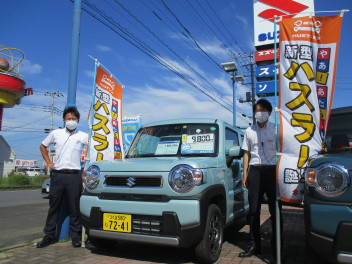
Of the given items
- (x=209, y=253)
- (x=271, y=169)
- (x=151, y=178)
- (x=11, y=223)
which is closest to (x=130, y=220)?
(x=151, y=178)

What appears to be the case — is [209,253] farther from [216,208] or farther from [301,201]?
[301,201]

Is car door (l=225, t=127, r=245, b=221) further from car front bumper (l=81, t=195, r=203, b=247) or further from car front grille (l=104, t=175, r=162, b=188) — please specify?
car front grille (l=104, t=175, r=162, b=188)

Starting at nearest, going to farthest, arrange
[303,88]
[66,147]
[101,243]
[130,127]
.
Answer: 1. [303,88]
2. [101,243]
3. [66,147]
4. [130,127]

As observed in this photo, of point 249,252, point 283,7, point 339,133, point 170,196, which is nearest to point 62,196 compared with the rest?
point 170,196

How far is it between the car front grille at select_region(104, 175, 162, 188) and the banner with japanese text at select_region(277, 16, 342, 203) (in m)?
1.37

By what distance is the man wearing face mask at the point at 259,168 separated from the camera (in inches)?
145

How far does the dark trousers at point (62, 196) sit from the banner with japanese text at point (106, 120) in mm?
608

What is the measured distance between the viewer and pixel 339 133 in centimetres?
389

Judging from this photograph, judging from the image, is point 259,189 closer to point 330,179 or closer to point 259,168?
point 259,168

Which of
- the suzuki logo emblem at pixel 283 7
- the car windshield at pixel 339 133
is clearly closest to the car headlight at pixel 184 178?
the car windshield at pixel 339 133

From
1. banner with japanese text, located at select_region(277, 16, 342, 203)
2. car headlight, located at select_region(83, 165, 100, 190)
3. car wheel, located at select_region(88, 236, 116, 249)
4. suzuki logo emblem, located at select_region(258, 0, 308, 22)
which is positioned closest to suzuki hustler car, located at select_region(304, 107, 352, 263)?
banner with japanese text, located at select_region(277, 16, 342, 203)

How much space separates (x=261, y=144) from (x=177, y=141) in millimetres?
1138

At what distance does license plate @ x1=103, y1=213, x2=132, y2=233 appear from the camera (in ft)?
10.8

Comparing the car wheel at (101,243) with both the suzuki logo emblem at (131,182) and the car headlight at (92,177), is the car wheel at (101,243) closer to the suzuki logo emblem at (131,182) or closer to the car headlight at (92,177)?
the car headlight at (92,177)
